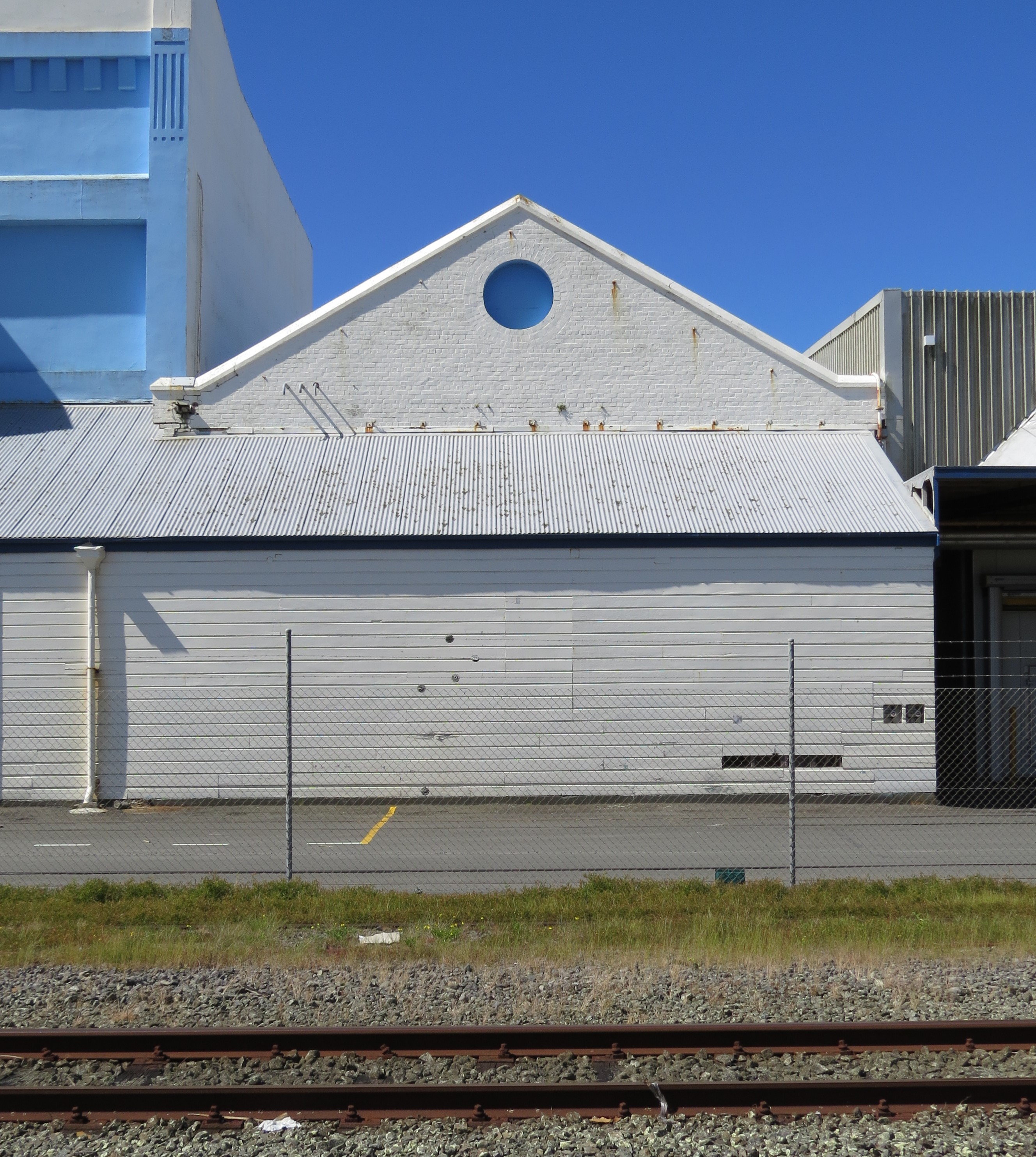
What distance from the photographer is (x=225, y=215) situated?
23.1m

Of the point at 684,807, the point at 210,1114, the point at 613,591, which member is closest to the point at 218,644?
the point at 613,591

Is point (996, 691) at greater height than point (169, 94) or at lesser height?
lesser

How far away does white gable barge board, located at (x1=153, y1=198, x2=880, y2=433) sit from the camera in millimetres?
17484

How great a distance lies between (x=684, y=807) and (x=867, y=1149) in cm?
940

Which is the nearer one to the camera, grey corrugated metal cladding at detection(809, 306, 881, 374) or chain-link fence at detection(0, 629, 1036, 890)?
chain-link fence at detection(0, 629, 1036, 890)

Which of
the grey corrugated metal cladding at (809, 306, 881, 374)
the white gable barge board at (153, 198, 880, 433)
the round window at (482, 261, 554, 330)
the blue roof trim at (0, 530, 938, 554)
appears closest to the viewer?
the blue roof trim at (0, 530, 938, 554)

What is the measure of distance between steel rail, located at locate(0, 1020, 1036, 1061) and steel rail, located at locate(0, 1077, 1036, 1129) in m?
0.70

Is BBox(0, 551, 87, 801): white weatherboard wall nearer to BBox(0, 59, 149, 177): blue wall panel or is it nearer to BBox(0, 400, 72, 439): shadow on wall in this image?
BBox(0, 400, 72, 439): shadow on wall

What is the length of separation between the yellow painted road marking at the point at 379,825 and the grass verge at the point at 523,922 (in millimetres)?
2699

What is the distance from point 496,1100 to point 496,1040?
0.80m

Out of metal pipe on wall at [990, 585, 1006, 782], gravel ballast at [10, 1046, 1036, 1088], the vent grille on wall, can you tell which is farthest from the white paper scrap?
the vent grille on wall

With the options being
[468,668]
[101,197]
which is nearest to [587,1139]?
[468,668]

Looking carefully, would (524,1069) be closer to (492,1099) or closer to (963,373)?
(492,1099)

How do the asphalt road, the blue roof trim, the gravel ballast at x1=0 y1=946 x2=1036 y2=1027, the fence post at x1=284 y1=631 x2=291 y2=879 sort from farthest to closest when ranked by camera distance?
the blue roof trim < the asphalt road < the fence post at x1=284 y1=631 x2=291 y2=879 < the gravel ballast at x1=0 y1=946 x2=1036 y2=1027
